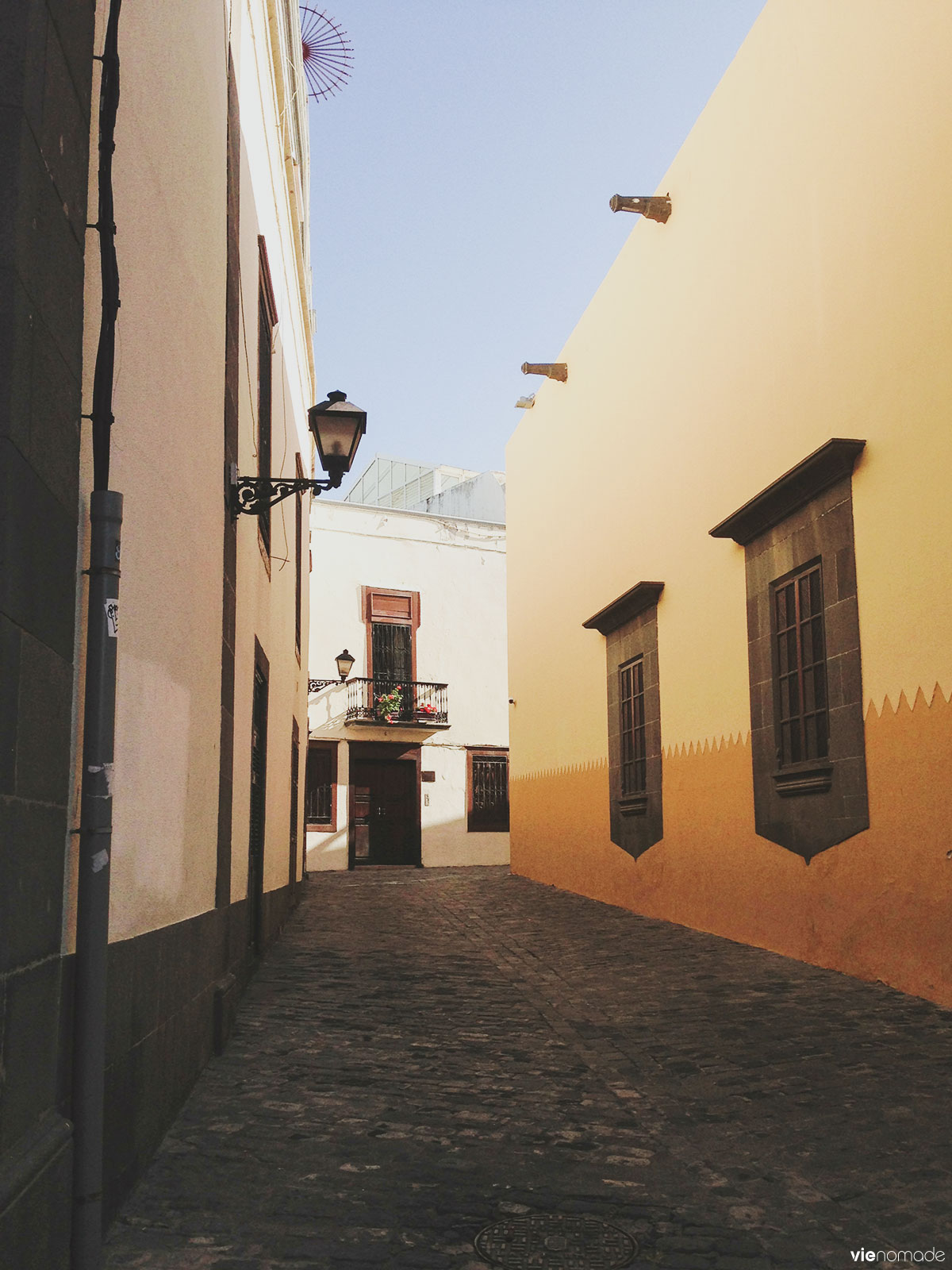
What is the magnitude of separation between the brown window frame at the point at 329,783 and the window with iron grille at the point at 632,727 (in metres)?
10.2

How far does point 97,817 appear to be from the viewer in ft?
10.1

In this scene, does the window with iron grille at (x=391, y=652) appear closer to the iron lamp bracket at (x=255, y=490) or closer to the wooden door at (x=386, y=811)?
the wooden door at (x=386, y=811)

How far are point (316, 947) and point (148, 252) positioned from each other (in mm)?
6618

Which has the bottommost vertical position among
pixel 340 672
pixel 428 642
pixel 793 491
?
pixel 793 491

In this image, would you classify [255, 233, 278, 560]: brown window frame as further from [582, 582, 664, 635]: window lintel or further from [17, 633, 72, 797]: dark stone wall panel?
[17, 633, 72, 797]: dark stone wall panel

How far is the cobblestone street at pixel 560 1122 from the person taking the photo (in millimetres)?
3457

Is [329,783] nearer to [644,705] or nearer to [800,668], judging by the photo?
[644,705]

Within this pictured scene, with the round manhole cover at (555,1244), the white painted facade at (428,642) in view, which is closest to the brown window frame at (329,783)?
the white painted facade at (428,642)

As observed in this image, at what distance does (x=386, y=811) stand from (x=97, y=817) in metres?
20.1

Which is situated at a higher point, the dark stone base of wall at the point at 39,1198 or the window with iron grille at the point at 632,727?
the window with iron grille at the point at 632,727

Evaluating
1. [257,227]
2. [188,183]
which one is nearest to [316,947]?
[257,227]

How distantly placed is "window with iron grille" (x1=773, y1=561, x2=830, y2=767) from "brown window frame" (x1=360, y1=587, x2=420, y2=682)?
→ 48.4ft

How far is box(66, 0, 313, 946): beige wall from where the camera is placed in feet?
12.6

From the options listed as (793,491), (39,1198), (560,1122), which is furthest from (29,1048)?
(793,491)
